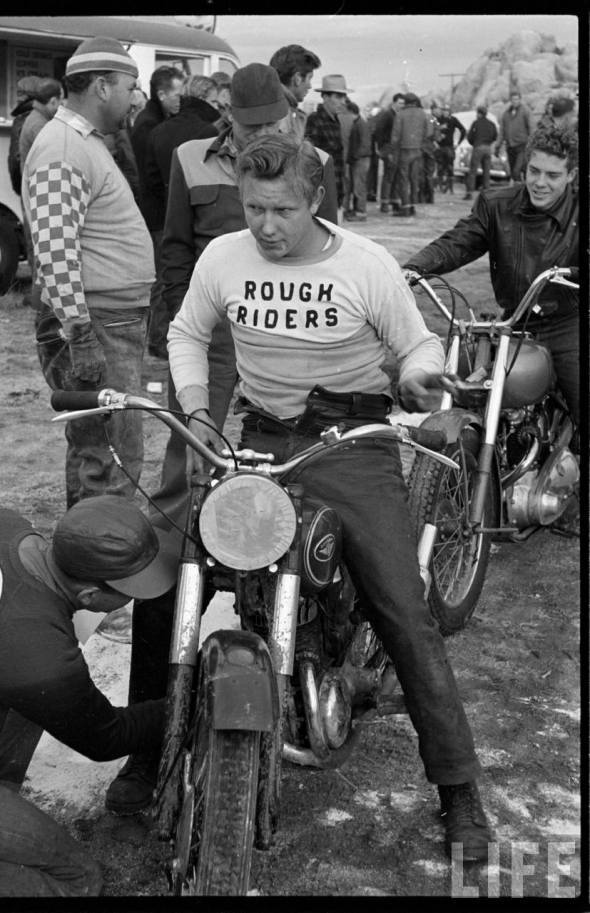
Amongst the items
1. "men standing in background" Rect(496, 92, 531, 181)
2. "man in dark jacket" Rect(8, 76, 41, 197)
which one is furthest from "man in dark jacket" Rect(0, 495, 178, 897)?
"men standing in background" Rect(496, 92, 531, 181)

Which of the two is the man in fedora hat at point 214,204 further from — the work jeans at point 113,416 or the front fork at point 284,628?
the front fork at point 284,628

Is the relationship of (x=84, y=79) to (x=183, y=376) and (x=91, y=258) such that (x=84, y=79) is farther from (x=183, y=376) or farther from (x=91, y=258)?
(x=183, y=376)

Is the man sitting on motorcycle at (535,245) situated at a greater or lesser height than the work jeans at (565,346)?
greater

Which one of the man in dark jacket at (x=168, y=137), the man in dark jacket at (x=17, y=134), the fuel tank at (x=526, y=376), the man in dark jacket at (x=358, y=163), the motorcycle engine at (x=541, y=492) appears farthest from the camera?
the man in dark jacket at (x=358, y=163)

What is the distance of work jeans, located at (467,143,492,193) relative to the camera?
22.0 meters

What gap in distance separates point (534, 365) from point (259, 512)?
7.75 feet

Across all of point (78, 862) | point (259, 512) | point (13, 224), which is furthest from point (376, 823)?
point (13, 224)

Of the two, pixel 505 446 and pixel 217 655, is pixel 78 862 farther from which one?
pixel 505 446

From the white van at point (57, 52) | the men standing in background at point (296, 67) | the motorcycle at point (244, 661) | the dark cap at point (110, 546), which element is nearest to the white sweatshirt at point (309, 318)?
the motorcycle at point (244, 661)

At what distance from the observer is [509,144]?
2073 cm

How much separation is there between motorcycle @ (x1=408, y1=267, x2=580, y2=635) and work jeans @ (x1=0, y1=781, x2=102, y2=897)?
1.71 meters

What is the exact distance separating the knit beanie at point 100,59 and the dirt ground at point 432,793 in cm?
217

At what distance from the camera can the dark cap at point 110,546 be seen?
8.62 feet
